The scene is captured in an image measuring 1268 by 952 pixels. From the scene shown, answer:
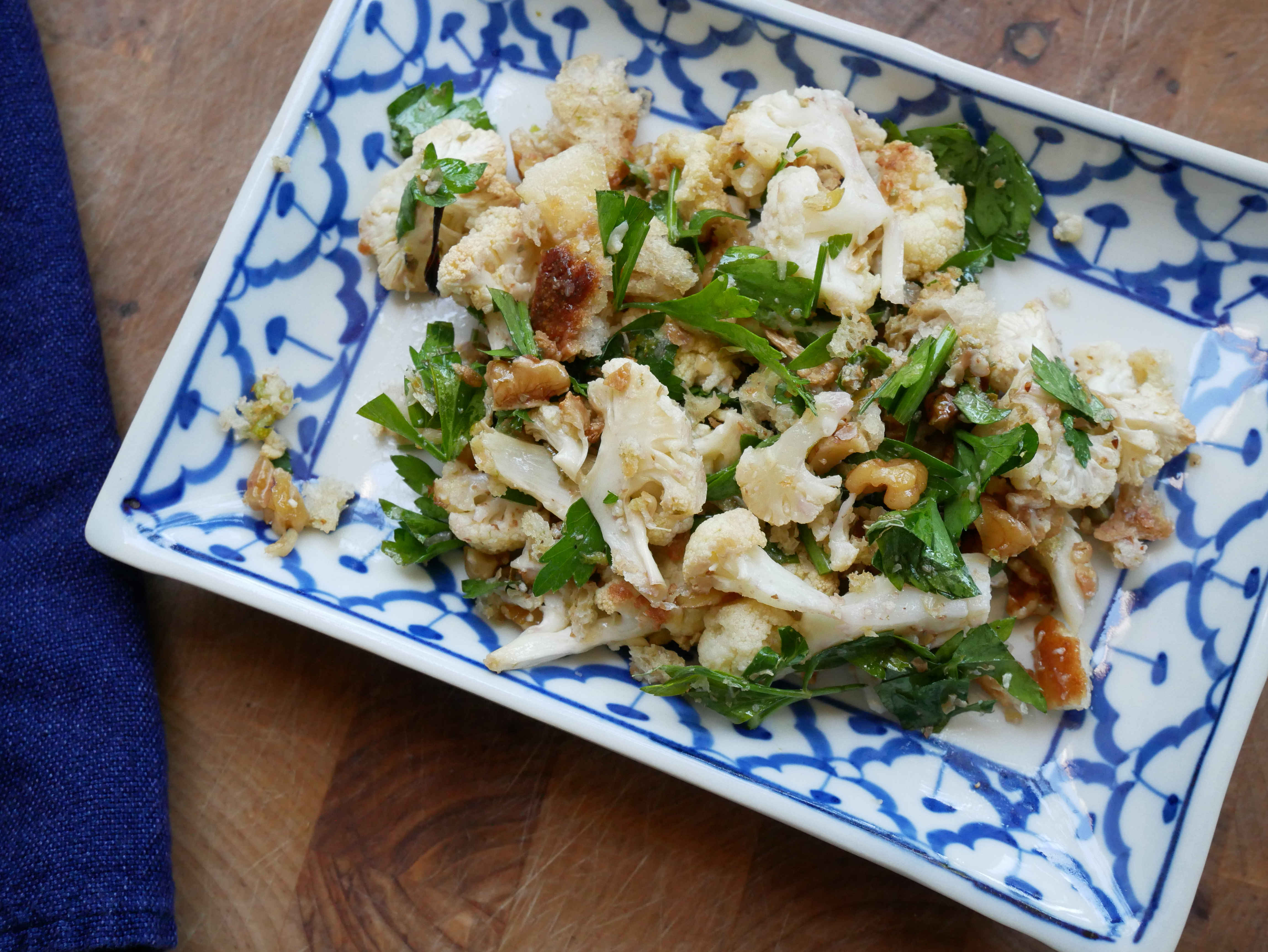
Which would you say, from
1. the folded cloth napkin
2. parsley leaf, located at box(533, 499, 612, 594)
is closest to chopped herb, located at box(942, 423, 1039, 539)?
parsley leaf, located at box(533, 499, 612, 594)

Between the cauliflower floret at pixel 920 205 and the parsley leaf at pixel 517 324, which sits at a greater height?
the cauliflower floret at pixel 920 205

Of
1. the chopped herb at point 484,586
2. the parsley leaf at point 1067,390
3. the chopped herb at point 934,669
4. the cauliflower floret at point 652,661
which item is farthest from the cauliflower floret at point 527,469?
the parsley leaf at point 1067,390

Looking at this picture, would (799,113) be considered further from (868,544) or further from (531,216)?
(868,544)

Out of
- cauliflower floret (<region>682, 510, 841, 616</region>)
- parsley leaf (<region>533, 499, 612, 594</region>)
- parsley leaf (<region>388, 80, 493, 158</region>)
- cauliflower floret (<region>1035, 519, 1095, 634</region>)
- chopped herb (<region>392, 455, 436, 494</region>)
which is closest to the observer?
cauliflower floret (<region>682, 510, 841, 616</region>)

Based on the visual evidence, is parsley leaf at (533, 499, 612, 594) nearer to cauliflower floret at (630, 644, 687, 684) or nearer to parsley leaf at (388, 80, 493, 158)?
cauliflower floret at (630, 644, 687, 684)

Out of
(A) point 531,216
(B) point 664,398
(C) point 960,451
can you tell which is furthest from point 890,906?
(A) point 531,216

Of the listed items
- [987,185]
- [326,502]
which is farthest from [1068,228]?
[326,502]

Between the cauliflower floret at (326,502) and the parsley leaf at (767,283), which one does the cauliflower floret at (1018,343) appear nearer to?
the parsley leaf at (767,283)
